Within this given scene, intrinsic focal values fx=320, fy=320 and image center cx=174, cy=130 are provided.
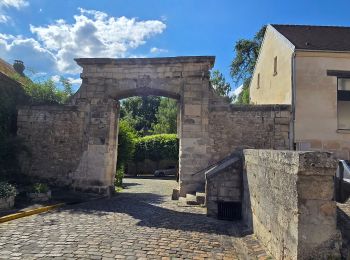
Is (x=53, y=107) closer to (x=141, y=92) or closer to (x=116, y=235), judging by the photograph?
(x=141, y=92)

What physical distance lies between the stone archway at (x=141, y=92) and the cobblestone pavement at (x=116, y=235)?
2.30 m

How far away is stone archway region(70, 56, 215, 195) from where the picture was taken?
10711 mm

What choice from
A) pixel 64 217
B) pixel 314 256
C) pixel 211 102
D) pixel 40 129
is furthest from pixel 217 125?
pixel 314 256

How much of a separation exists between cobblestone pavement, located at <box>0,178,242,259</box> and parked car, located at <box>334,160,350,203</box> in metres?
2.04

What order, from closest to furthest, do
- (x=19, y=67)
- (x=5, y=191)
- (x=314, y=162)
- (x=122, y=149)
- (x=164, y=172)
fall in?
(x=314, y=162) → (x=5, y=191) → (x=122, y=149) → (x=19, y=67) → (x=164, y=172)

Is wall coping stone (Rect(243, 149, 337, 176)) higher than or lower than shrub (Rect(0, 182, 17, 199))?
higher

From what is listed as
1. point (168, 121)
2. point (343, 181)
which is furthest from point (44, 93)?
point (168, 121)

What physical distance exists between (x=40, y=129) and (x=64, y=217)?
5.04 meters

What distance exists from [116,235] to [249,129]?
6.18 m

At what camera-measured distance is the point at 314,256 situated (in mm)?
3709

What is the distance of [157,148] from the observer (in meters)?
28.1

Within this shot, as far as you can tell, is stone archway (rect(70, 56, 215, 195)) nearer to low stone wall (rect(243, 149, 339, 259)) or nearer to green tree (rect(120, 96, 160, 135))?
low stone wall (rect(243, 149, 339, 259))

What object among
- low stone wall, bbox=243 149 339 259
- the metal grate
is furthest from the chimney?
low stone wall, bbox=243 149 339 259

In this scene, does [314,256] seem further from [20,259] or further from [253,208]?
[20,259]
